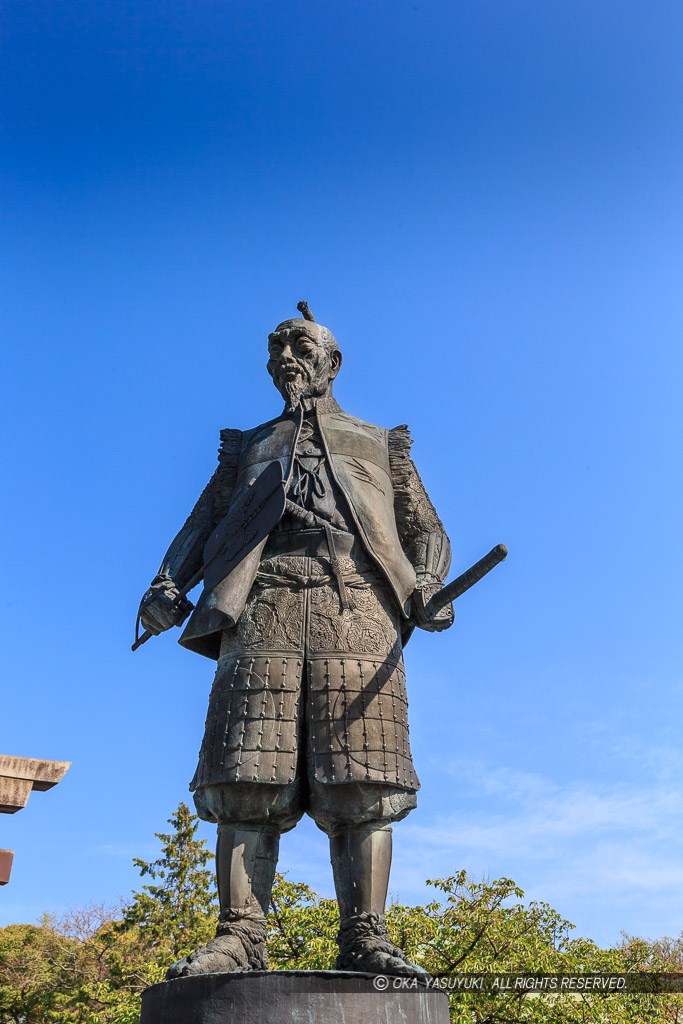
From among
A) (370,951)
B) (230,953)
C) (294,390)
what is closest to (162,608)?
(294,390)

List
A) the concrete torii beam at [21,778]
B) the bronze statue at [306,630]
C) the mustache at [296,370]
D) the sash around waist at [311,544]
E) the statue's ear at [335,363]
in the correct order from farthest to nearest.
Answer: the concrete torii beam at [21,778] → the statue's ear at [335,363] → the mustache at [296,370] → the sash around waist at [311,544] → the bronze statue at [306,630]

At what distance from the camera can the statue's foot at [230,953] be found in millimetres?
3709

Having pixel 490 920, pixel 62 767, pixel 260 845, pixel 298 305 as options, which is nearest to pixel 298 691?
pixel 260 845

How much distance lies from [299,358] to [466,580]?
1.73m

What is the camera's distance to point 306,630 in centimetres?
446

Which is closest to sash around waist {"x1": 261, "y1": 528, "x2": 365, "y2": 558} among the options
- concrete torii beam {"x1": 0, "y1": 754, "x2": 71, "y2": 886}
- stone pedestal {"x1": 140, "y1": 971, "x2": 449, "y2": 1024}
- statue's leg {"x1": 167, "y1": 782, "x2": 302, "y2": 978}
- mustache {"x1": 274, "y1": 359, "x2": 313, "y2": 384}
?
mustache {"x1": 274, "y1": 359, "x2": 313, "y2": 384}

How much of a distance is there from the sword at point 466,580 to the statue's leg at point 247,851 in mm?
1117

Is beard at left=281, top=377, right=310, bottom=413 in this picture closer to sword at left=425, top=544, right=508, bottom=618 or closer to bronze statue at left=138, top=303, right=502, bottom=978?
bronze statue at left=138, top=303, right=502, bottom=978

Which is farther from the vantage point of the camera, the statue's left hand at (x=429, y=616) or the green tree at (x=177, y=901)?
the green tree at (x=177, y=901)

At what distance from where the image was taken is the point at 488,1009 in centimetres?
996

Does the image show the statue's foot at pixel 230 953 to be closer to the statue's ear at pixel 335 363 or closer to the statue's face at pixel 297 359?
the statue's face at pixel 297 359

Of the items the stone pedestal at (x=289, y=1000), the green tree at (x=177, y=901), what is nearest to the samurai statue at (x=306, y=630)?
the stone pedestal at (x=289, y=1000)

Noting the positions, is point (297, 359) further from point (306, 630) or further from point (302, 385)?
point (306, 630)

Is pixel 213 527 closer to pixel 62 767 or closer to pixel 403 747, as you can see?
pixel 403 747
